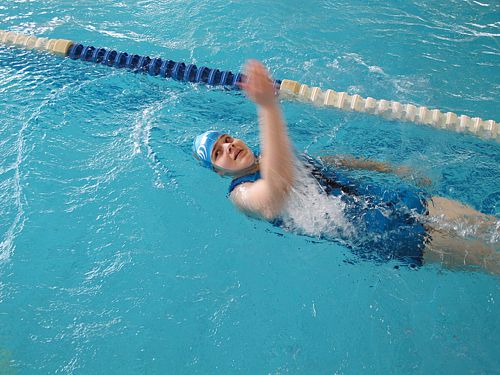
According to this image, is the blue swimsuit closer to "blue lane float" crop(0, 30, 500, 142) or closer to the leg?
the leg

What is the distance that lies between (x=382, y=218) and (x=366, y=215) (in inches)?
3.3

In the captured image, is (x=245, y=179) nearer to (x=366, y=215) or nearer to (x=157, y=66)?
(x=366, y=215)

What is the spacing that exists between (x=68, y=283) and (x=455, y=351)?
214 centimetres

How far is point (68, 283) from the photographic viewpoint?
271 centimetres

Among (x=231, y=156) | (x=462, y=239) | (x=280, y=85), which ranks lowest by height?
(x=462, y=239)

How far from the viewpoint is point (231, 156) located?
8.69 ft

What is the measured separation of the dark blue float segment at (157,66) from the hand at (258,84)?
6.26ft

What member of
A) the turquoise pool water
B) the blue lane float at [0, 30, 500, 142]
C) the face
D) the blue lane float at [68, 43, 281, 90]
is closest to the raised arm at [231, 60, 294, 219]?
the face

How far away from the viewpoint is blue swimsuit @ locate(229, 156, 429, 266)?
2461 mm

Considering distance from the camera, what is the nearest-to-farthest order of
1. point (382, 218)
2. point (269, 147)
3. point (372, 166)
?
point (269, 147)
point (382, 218)
point (372, 166)

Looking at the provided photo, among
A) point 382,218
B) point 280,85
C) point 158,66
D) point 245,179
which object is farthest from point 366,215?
point 158,66

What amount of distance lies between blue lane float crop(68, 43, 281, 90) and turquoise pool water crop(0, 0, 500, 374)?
0.27 feet

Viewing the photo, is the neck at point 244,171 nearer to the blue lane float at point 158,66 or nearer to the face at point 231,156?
the face at point 231,156

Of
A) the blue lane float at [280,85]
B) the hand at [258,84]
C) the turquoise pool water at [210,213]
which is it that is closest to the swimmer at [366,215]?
the turquoise pool water at [210,213]
